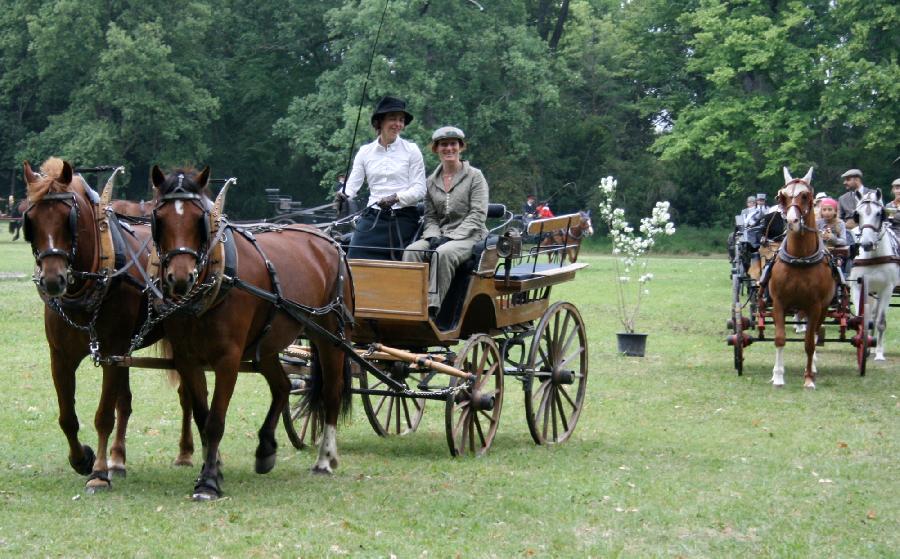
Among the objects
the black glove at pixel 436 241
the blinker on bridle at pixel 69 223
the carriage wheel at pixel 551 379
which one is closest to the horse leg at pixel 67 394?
the blinker on bridle at pixel 69 223

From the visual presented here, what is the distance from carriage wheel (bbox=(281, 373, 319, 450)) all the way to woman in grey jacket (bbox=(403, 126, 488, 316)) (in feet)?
4.03

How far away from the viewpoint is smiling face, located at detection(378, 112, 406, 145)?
390 inches

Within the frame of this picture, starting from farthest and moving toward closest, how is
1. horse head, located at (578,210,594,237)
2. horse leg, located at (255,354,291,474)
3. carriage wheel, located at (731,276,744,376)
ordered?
1. carriage wheel, located at (731,276,744,376)
2. horse head, located at (578,210,594,237)
3. horse leg, located at (255,354,291,474)

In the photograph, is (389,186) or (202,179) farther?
(389,186)

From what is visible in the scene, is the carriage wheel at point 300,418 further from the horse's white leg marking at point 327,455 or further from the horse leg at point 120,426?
the horse leg at point 120,426

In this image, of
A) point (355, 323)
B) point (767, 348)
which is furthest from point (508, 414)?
point (767, 348)

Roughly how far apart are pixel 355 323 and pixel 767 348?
10453 mm

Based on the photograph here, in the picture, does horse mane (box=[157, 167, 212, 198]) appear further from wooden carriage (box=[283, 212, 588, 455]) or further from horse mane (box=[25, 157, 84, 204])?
wooden carriage (box=[283, 212, 588, 455])

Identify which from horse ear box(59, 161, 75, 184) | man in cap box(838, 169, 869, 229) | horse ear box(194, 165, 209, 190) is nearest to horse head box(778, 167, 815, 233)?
man in cap box(838, 169, 869, 229)

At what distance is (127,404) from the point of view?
8.39 m

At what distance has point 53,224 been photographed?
720cm

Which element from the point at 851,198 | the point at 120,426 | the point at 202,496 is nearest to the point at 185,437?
the point at 120,426

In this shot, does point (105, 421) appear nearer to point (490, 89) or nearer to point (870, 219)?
point (870, 219)

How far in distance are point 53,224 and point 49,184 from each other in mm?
237
